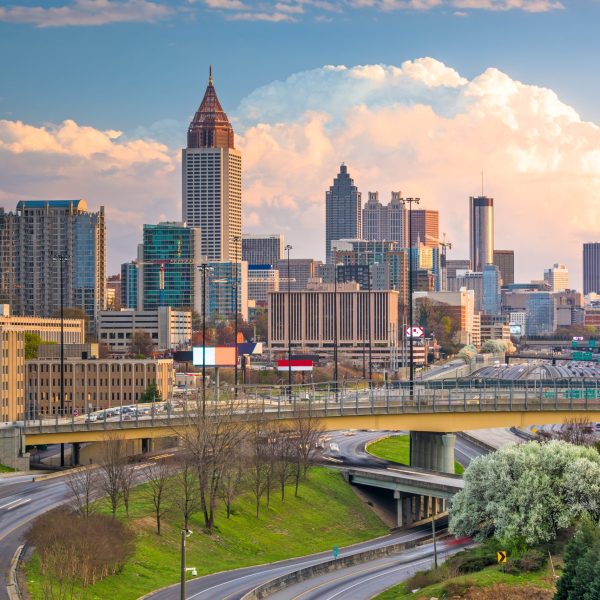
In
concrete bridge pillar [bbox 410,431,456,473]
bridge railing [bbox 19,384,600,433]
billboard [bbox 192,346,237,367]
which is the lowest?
concrete bridge pillar [bbox 410,431,456,473]

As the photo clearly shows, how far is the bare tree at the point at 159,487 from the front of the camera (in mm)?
83188

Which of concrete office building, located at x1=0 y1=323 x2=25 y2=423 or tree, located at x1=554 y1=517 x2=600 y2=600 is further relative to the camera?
concrete office building, located at x1=0 y1=323 x2=25 y2=423

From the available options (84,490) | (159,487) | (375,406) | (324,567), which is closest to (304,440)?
(375,406)

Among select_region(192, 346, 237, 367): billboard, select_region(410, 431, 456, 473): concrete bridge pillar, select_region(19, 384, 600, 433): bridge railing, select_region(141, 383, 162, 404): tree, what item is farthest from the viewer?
select_region(141, 383, 162, 404): tree

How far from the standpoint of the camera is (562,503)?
81250 millimetres

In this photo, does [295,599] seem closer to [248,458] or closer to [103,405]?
[248,458]

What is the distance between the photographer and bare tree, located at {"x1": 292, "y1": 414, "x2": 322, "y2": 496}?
10944 cm

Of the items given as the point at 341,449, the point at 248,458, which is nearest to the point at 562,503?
the point at 248,458

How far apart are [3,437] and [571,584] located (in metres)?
49.9

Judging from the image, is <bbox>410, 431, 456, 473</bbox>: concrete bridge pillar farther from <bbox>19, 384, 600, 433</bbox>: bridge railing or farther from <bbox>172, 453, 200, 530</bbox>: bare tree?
<bbox>172, 453, 200, 530</bbox>: bare tree

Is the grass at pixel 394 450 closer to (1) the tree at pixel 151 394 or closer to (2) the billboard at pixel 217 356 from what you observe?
(2) the billboard at pixel 217 356

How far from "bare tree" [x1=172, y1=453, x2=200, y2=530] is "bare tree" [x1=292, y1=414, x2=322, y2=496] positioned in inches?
662

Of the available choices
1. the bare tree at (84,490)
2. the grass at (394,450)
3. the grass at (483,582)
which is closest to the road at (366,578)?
the grass at (483,582)

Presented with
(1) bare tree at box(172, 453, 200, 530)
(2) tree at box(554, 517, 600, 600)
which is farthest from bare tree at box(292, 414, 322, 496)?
(2) tree at box(554, 517, 600, 600)
